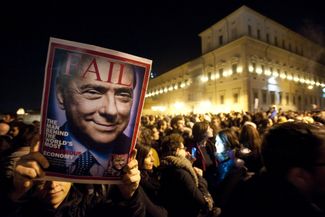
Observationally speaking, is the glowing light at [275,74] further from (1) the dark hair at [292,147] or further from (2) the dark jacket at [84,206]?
(2) the dark jacket at [84,206]

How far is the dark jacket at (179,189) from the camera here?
9.42 feet

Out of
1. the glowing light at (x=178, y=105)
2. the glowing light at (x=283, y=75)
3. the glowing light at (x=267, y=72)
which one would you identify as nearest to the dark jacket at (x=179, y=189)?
the glowing light at (x=267, y=72)

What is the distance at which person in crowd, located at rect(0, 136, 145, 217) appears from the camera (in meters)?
1.17

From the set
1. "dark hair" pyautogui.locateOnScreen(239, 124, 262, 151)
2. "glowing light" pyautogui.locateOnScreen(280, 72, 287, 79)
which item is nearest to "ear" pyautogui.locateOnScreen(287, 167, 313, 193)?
"dark hair" pyautogui.locateOnScreen(239, 124, 262, 151)

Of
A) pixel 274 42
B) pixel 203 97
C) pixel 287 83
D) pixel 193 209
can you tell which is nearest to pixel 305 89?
pixel 287 83

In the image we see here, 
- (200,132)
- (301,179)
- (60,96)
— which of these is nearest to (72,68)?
(60,96)

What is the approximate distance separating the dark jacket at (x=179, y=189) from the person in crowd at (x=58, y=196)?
122 centimetres

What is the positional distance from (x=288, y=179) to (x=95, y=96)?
1212 millimetres

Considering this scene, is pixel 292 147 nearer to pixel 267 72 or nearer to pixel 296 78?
pixel 267 72

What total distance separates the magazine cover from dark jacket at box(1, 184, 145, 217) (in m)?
0.36

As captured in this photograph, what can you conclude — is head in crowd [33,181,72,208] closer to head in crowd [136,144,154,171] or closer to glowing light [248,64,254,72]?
head in crowd [136,144,154,171]

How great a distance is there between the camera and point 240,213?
1302 millimetres

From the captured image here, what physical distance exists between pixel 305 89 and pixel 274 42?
401 inches

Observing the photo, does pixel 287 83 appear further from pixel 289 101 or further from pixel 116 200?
pixel 116 200
